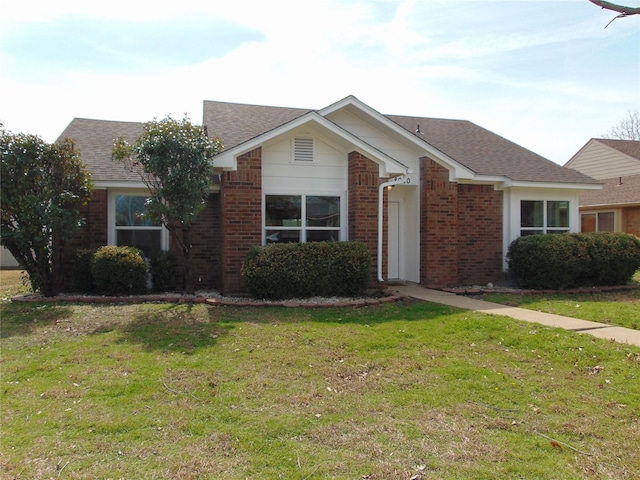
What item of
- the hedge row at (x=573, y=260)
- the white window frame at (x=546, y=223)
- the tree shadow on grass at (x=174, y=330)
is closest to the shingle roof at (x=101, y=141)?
the tree shadow on grass at (x=174, y=330)

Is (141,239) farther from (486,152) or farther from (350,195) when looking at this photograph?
(486,152)

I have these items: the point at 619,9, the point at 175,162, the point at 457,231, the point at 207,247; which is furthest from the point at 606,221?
the point at 619,9

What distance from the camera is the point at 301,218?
11141 millimetres

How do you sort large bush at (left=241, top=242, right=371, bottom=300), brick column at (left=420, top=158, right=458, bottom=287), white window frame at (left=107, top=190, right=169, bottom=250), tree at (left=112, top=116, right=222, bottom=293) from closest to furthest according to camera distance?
tree at (left=112, top=116, right=222, bottom=293)
large bush at (left=241, top=242, right=371, bottom=300)
white window frame at (left=107, top=190, right=169, bottom=250)
brick column at (left=420, top=158, right=458, bottom=287)

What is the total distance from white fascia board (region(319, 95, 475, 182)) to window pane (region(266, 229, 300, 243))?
3.05 m

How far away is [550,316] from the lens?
27.5ft

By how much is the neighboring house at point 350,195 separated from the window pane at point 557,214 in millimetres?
34

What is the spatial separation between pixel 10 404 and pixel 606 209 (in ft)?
78.0

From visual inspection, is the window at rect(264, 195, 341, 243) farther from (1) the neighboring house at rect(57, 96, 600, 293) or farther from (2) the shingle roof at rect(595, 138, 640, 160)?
(2) the shingle roof at rect(595, 138, 640, 160)

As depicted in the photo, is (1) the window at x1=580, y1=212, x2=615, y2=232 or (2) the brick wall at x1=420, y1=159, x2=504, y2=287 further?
(1) the window at x1=580, y1=212, x2=615, y2=232

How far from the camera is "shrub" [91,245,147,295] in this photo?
9727 millimetres

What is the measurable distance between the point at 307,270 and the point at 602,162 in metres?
22.5

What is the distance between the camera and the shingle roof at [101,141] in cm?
1120

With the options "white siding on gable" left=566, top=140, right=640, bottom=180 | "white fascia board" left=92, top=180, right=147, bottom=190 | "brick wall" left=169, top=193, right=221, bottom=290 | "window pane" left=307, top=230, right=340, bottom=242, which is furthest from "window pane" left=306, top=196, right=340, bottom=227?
"white siding on gable" left=566, top=140, right=640, bottom=180
